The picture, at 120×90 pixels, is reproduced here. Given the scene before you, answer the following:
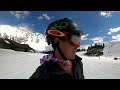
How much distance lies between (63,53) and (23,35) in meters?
0.69

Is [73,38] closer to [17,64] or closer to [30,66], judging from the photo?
[30,66]

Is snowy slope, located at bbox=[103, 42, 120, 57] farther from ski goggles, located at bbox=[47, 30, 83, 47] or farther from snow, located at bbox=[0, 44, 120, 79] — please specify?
ski goggles, located at bbox=[47, 30, 83, 47]

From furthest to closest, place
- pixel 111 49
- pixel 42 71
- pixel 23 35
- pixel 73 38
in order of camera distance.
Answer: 1. pixel 111 49
2. pixel 23 35
3. pixel 73 38
4. pixel 42 71

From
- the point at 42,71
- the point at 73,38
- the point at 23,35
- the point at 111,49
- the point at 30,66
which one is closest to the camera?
the point at 42,71

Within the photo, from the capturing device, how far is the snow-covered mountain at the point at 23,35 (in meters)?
2.73

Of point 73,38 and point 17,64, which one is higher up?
point 73,38

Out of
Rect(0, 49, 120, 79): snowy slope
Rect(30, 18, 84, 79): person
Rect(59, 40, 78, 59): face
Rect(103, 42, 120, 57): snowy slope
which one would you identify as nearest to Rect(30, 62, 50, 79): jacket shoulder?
Rect(30, 18, 84, 79): person

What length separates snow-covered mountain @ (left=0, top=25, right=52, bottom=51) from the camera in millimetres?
2730

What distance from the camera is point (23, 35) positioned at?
9.21 ft

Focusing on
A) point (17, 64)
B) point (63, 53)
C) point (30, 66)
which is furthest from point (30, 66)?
point (63, 53)

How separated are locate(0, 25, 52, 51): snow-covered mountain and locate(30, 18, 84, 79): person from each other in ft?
0.96
